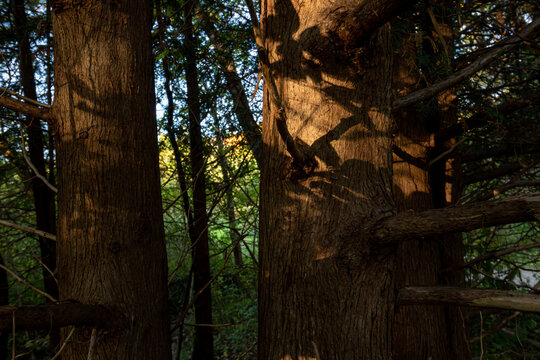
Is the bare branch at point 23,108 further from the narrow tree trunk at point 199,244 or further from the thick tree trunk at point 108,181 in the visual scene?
the narrow tree trunk at point 199,244

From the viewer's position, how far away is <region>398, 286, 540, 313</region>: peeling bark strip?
1364mm

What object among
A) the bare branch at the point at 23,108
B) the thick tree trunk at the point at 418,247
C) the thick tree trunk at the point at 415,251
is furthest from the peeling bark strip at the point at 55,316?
the thick tree trunk at the point at 418,247

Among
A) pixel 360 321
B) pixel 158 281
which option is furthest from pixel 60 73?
pixel 360 321

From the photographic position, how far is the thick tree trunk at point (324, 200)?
1595 millimetres

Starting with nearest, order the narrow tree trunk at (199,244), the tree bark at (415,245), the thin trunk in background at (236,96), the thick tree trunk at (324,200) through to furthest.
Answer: the thick tree trunk at (324,200), the tree bark at (415,245), the thin trunk in background at (236,96), the narrow tree trunk at (199,244)

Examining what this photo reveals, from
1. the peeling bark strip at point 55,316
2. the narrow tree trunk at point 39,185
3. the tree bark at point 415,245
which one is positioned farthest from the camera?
the narrow tree trunk at point 39,185

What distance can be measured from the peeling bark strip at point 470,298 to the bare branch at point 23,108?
6.19 feet

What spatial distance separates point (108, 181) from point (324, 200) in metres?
1.03

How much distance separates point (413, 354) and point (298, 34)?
2.99 m

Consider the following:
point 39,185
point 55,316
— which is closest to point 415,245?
point 55,316

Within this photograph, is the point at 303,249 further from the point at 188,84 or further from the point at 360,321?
the point at 188,84

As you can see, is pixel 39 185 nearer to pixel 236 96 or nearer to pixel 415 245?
pixel 236 96

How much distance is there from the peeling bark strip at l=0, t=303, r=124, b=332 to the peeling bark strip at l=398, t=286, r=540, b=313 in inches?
50.6

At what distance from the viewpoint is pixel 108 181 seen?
183 cm
